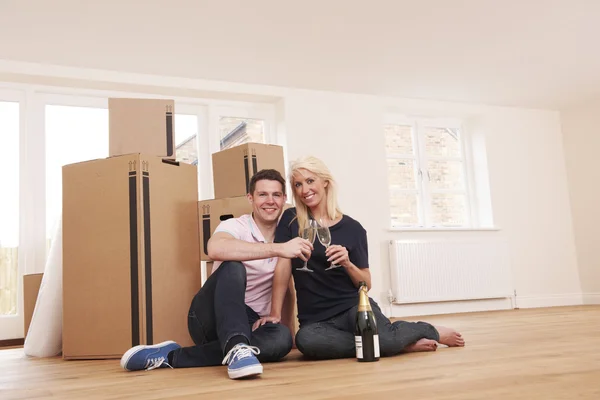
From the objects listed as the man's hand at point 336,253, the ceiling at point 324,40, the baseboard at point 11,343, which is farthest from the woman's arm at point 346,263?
the baseboard at point 11,343

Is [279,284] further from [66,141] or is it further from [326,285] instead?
[66,141]

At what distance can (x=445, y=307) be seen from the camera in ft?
17.9

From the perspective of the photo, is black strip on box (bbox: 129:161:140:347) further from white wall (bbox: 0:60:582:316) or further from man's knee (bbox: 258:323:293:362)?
white wall (bbox: 0:60:582:316)

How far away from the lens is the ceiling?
371 centimetres

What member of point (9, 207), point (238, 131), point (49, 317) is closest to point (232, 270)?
point (49, 317)

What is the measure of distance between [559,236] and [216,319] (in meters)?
5.05

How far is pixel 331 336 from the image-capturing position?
2238mm

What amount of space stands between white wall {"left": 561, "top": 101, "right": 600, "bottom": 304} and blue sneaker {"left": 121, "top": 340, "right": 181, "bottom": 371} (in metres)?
5.16

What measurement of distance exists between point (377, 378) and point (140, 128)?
1.92 m

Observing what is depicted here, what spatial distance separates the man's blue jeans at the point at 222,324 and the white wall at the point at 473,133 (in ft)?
9.36

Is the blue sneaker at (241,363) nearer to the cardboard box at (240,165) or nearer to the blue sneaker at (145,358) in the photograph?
the blue sneaker at (145,358)

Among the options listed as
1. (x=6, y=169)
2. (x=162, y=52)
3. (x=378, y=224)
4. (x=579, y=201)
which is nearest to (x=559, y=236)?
(x=579, y=201)

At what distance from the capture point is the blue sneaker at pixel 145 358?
216 centimetres

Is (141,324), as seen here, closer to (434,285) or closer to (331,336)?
(331,336)
